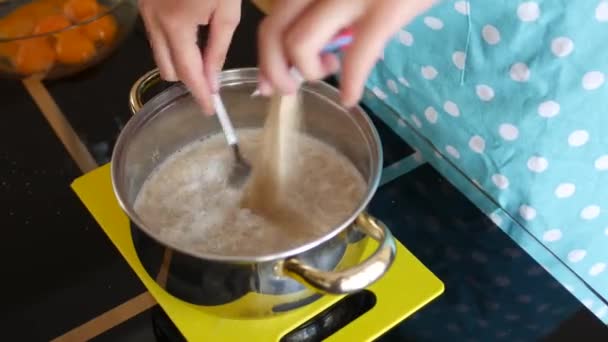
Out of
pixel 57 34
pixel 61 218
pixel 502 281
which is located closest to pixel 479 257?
pixel 502 281

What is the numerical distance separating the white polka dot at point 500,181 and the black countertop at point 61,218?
9 centimetres

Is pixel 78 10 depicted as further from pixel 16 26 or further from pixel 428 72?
pixel 428 72

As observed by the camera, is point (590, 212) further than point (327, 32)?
Yes

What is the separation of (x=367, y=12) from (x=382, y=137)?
0.29 m

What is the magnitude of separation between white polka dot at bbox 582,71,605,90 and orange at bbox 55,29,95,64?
0.49m

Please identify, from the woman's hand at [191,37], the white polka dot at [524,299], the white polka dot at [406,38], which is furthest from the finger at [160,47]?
the white polka dot at [524,299]

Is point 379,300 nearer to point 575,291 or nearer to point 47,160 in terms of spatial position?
point 575,291

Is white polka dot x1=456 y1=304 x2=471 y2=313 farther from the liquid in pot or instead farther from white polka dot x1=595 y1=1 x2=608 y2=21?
white polka dot x1=595 y1=1 x2=608 y2=21

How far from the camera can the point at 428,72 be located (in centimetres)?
66

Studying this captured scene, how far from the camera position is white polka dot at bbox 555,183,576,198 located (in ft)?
2.11

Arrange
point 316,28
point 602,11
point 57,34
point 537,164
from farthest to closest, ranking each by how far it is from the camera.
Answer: point 57,34 < point 537,164 < point 602,11 < point 316,28

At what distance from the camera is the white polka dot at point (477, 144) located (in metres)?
0.66

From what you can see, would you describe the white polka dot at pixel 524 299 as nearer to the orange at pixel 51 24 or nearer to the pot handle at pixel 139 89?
the pot handle at pixel 139 89

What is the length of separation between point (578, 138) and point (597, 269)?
202mm
